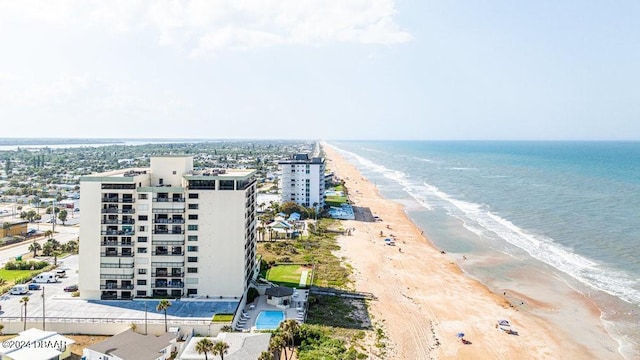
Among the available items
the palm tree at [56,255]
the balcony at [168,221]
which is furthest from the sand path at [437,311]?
the palm tree at [56,255]

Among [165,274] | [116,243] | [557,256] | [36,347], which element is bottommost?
[557,256]

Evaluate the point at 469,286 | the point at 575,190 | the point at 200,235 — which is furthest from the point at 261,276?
the point at 575,190

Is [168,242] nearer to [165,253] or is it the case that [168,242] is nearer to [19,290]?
[165,253]

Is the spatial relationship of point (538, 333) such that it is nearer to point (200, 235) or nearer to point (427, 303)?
point (427, 303)

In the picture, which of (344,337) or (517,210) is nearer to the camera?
(344,337)

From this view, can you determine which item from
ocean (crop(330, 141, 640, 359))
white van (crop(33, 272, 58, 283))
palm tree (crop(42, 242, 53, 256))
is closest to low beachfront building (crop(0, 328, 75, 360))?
white van (crop(33, 272, 58, 283))

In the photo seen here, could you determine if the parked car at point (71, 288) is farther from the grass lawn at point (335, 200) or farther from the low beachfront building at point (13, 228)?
the grass lawn at point (335, 200)

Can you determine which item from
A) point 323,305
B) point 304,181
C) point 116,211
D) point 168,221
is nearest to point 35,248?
point 116,211
